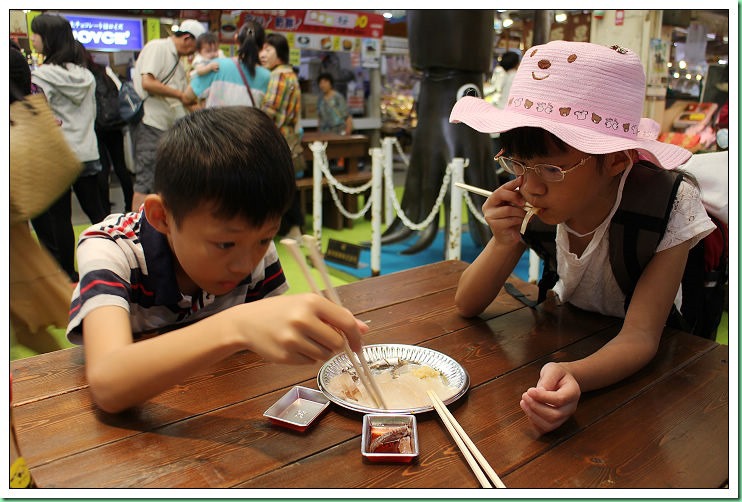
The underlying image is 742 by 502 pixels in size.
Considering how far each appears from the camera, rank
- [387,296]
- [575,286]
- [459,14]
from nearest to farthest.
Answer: [575,286] < [387,296] < [459,14]

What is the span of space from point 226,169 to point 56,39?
319 cm

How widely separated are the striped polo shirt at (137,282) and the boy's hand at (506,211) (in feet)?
2.09

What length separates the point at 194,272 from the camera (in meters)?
1.20

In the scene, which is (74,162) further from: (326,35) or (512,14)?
(512,14)

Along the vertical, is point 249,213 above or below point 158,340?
above

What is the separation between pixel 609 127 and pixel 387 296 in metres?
0.79

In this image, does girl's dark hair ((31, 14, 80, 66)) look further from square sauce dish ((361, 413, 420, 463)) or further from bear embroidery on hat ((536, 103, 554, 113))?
square sauce dish ((361, 413, 420, 463))

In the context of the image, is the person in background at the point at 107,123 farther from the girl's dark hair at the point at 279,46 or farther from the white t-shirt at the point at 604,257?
the white t-shirt at the point at 604,257

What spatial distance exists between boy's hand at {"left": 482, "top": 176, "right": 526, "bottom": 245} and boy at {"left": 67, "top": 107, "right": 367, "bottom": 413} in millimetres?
577

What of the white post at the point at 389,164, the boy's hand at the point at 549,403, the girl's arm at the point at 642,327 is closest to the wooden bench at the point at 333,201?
the white post at the point at 389,164

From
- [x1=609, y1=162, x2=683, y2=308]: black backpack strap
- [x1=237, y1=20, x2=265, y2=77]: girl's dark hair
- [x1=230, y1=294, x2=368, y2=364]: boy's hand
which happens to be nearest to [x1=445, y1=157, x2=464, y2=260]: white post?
[x1=237, y1=20, x2=265, y2=77]: girl's dark hair

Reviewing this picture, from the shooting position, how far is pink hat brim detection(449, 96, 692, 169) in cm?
119

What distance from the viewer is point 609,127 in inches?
49.3

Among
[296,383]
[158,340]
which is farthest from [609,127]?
[158,340]
